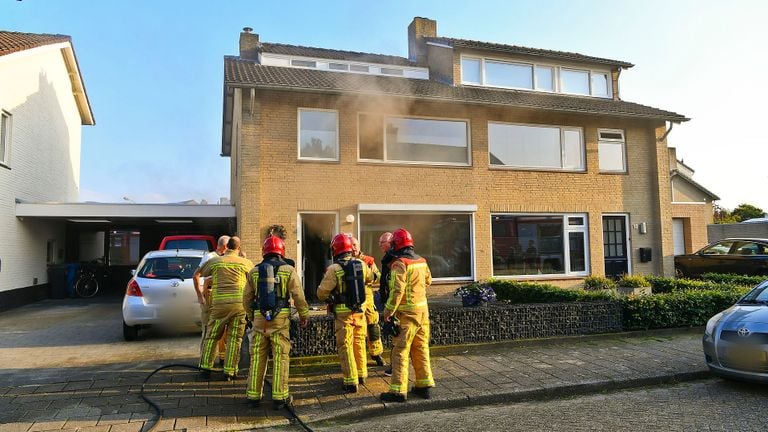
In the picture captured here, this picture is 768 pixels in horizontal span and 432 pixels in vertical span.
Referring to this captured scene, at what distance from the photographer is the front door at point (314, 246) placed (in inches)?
471

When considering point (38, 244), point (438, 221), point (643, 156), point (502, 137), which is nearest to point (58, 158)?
point (38, 244)

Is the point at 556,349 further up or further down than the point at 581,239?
further down

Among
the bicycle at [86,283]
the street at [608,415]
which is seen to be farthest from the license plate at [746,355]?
the bicycle at [86,283]

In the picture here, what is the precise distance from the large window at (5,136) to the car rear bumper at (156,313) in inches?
274

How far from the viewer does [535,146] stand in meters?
13.9

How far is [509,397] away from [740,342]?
8.73ft

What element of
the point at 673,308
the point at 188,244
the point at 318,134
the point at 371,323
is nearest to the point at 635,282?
the point at 673,308

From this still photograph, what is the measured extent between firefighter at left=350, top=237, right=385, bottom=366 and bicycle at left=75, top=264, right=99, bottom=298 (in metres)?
12.2

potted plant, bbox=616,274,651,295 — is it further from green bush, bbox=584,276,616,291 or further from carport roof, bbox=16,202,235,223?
carport roof, bbox=16,202,235,223

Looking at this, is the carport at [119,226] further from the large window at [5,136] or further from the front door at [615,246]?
the front door at [615,246]

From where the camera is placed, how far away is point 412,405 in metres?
5.10

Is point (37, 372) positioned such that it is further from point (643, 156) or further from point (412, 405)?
point (643, 156)

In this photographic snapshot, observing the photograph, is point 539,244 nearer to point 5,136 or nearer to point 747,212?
point 5,136

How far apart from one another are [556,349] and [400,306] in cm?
342
